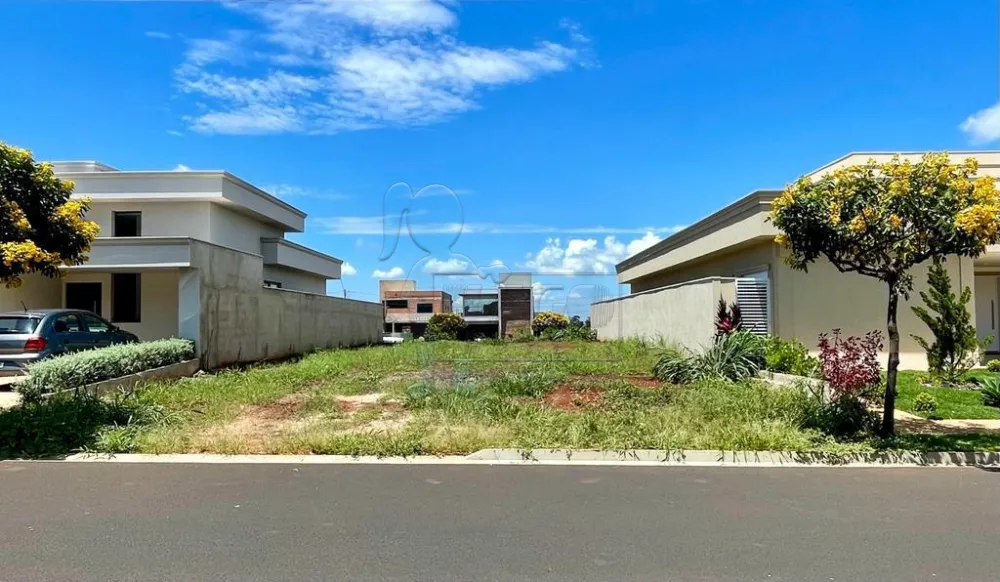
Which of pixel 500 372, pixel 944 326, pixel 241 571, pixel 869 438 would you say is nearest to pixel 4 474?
pixel 241 571

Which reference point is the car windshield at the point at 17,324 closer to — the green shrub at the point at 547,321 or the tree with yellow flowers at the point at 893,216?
the tree with yellow flowers at the point at 893,216

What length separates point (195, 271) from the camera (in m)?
15.7

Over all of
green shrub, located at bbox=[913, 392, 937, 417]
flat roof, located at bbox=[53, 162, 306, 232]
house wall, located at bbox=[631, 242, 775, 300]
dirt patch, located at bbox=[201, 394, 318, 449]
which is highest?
flat roof, located at bbox=[53, 162, 306, 232]

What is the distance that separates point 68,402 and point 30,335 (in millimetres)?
4139

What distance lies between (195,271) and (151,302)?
5.98 m

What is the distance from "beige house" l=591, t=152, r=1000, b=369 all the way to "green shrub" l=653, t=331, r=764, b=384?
1638 millimetres

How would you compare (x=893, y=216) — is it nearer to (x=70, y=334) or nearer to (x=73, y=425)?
(x=73, y=425)

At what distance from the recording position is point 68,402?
9.72 meters

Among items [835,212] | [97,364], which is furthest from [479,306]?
[835,212]

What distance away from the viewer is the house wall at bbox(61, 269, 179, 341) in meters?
20.3

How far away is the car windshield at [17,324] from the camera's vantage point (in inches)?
504

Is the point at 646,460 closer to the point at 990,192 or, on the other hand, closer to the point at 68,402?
the point at 990,192

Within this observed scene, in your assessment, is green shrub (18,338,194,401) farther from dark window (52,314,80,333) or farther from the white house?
dark window (52,314,80,333)

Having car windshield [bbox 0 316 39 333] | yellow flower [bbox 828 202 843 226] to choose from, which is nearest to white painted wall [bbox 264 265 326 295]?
car windshield [bbox 0 316 39 333]
